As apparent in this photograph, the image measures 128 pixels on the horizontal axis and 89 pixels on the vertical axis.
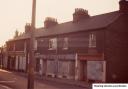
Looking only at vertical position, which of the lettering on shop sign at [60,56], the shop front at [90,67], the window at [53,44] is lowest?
the shop front at [90,67]

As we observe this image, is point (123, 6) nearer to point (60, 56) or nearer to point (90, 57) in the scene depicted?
point (90, 57)

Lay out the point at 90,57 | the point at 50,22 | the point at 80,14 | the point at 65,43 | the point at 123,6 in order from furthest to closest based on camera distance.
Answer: the point at 50,22
the point at 80,14
the point at 65,43
the point at 90,57
the point at 123,6

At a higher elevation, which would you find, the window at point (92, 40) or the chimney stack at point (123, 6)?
the chimney stack at point (123, 6)

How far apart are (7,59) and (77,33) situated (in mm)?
33101

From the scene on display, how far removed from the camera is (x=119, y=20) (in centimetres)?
3155

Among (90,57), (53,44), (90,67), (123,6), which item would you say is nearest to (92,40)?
(90,57)

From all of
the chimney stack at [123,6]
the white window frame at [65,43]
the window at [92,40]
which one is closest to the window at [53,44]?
the white window frame at [65,43]

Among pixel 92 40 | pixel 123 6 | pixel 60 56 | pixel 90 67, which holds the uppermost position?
pixel 123 6

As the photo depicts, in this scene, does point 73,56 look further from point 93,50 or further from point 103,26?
point 103,26

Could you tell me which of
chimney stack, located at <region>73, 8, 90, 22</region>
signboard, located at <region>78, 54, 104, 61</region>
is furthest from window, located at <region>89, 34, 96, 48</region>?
chimney stack, located at <region>73, 8, 90, 22</region>

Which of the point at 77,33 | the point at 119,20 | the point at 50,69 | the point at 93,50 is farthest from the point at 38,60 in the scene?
the point at 119,20

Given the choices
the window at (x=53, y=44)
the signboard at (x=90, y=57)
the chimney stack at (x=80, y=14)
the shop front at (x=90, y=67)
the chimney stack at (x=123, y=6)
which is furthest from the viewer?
the window at (x=53, y=44)

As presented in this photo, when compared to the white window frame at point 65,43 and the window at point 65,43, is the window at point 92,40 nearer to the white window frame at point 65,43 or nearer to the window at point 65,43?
the white window frame at point 65,43

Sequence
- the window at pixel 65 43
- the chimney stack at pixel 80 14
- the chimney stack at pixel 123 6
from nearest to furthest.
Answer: the chimney stack at pixel 123 6 < the window at pixel 65 43 < the chimney stack at pixel 80 14
